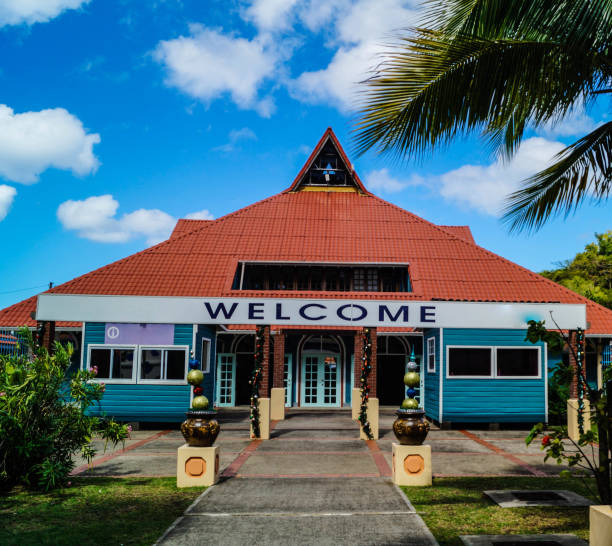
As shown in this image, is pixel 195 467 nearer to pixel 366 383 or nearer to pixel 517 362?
pixel 366 383

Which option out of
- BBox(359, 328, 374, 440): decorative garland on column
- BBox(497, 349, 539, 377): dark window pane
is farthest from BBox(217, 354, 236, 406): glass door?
BBox(497, 349, 539, 377): dark window pane

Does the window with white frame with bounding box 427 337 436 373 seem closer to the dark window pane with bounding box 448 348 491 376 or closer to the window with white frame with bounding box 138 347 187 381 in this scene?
the dark window pane with bounding box 448 348 491 376

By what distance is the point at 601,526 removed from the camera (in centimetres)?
385

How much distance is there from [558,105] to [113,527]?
23.9ft

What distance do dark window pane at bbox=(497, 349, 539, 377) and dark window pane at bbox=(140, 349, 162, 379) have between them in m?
9.44

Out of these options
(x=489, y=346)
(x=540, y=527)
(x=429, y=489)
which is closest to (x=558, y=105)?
(x=540, y=527)

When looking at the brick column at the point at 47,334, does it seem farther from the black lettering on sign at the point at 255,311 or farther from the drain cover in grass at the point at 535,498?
the drain cover in grass at the point at 535,498

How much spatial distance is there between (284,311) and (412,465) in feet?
16.2

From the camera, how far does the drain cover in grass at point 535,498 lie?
23.8 feet

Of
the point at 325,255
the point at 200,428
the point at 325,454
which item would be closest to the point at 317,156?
the point at 325,255

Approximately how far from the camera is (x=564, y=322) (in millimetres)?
13305

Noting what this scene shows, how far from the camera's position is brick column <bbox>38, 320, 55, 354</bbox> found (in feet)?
40.9

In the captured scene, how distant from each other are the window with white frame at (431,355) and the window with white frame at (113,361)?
8436 millimetres

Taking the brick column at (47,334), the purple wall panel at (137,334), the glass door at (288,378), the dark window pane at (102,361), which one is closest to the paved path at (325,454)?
the dark window pane at (102,361)
